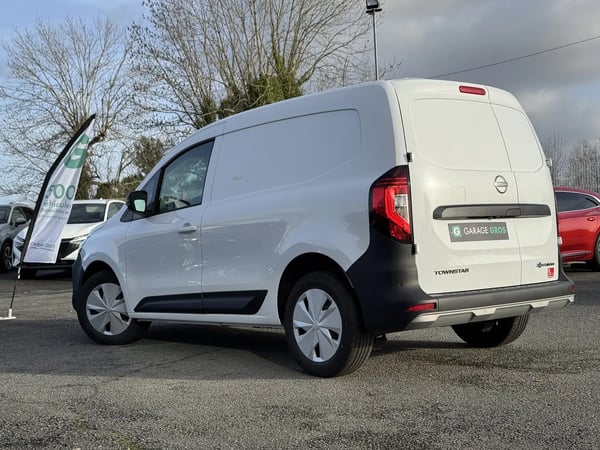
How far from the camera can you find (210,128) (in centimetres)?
629

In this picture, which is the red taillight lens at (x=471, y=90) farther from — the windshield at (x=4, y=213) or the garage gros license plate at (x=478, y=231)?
the windshield at (x=4, y=213)

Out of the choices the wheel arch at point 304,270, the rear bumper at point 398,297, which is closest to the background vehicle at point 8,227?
Answer: the wheel arch at point 304,270

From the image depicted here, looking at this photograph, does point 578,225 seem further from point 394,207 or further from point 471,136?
point 394,207

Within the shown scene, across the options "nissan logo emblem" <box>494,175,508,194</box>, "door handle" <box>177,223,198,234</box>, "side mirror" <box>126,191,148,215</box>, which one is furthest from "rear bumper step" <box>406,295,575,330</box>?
"side mirror" <box>126,191,148,215</box>

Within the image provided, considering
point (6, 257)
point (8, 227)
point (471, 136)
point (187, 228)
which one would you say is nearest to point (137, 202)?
point (187, 228)

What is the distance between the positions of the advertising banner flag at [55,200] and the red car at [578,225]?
25.9 ft

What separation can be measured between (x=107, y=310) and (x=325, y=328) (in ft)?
9.78

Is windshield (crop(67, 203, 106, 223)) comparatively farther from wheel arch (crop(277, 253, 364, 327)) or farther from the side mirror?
wheel arch (crop(277, 253, 364, 327))

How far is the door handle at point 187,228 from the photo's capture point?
6.03 meters

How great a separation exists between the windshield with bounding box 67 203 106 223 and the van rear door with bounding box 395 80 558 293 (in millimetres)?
12005

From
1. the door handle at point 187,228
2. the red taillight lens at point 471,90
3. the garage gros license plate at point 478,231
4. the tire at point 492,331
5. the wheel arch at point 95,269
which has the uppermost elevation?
the red taillight lens at point 471,90

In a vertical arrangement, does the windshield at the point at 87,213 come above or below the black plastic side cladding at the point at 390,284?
above

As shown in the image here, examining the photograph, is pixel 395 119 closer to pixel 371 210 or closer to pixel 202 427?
pixel 371 210

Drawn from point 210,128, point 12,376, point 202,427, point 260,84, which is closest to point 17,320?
point 12,376
